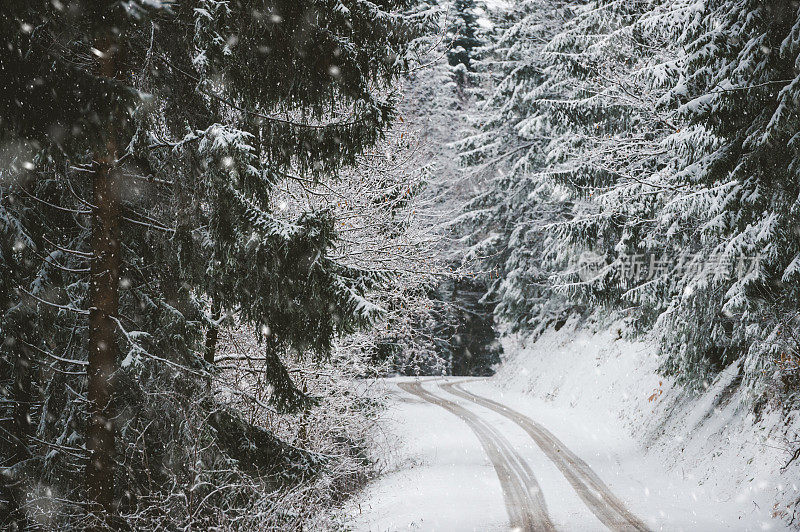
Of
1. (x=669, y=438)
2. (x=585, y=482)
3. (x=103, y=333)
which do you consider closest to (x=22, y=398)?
(x=103, y=333)

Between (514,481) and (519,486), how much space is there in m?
0.35

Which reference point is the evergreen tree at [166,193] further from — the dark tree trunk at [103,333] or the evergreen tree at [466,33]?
the evergreen tree at [466,33]

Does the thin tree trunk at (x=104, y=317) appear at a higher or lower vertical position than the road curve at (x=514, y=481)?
higher

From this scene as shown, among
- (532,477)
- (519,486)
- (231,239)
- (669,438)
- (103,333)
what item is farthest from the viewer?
(669,438)

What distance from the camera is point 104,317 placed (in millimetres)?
5902

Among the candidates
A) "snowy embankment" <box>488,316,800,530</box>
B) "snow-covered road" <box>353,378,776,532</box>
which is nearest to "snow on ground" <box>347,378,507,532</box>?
"snow-covered road" <box>353,378,776,532</box>

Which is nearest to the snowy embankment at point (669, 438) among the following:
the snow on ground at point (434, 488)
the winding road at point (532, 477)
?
the winding road at point (532, 477)

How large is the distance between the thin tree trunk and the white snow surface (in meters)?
5.79

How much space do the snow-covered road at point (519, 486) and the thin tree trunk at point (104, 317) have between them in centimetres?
581

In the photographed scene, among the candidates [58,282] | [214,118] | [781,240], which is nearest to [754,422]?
[781,240]

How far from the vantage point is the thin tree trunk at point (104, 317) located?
18.9 feet

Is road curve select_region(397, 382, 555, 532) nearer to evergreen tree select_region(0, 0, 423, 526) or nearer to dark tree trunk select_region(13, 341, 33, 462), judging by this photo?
evergreen tree select_region(0, 0, 423, 526)

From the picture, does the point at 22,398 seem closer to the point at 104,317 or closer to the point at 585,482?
the point at 104,317

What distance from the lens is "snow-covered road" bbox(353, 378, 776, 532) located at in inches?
393
